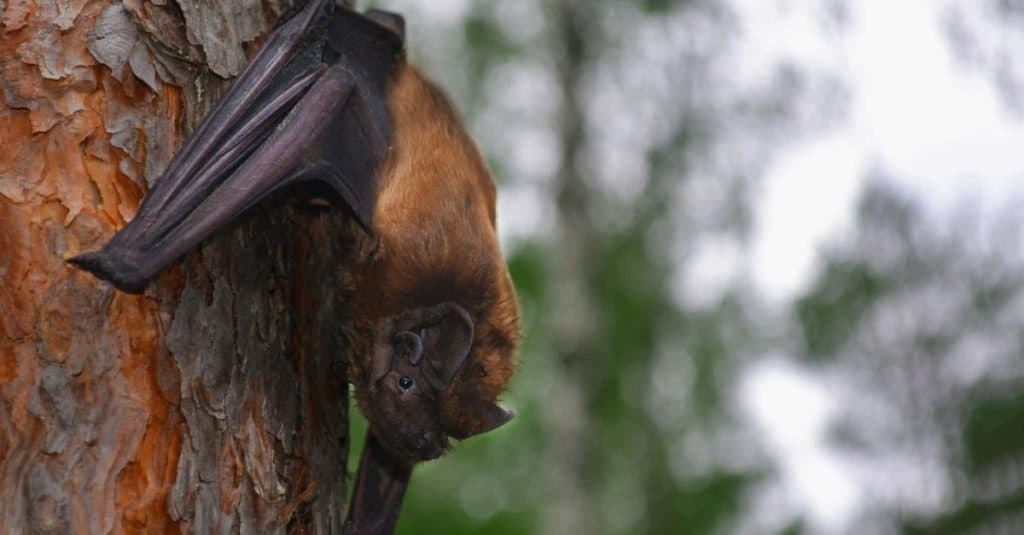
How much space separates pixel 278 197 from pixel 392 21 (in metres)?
1.22

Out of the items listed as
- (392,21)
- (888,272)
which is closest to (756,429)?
(888,272)

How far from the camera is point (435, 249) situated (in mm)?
3807

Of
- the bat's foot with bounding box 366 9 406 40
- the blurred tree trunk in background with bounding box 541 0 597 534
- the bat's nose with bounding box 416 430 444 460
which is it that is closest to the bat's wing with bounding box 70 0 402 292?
the bat's foot with bounding box 366 9 406 40

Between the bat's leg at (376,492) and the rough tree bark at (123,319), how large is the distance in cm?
70

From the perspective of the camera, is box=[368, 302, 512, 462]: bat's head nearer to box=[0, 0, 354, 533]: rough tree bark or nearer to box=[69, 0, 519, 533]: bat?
box=[69, 0, 519, 533]: bat

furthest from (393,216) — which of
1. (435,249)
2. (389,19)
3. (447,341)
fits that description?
(389,19)

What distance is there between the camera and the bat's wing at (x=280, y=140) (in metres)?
2.89

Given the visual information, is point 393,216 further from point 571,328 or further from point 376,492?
point 571,328

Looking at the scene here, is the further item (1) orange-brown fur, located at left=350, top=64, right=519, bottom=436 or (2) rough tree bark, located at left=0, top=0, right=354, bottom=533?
(1) orange-brown fur, located at left=350, top=64, right=519, bottom=436

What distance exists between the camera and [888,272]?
13.5m

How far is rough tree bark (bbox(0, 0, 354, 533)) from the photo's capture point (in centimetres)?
281

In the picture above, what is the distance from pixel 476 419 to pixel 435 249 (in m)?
0.66

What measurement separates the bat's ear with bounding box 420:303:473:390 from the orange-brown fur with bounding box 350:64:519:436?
8 centimetres

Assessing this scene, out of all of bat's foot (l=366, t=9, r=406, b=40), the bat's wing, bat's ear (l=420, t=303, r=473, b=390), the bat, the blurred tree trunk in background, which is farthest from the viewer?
the blurred tree trunk in background
